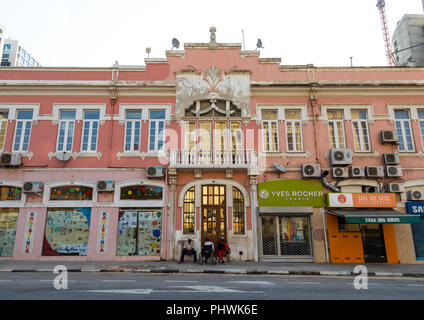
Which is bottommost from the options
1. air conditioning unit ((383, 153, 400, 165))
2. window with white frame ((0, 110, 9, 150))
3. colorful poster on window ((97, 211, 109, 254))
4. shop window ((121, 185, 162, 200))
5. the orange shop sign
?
colorful poster on window ((97, 211, 109, 254))

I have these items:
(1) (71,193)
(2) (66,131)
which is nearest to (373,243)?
(1) (71,193)

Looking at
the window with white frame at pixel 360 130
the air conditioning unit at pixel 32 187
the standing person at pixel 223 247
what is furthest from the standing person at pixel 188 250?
the window with white frame at pixel 360 130

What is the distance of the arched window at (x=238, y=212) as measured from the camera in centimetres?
1391

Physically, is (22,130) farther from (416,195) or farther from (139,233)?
(416,195)

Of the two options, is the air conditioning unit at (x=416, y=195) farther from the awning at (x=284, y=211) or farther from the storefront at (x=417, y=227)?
the awning at (x=284, y=211)

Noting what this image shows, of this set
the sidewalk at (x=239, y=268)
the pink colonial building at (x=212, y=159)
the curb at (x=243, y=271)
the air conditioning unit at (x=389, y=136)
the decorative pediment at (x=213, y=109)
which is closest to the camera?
the curb at (x=243, y=271)

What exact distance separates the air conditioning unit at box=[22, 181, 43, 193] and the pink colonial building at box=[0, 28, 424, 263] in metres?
0.08

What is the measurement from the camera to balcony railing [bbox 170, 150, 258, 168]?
546 inches

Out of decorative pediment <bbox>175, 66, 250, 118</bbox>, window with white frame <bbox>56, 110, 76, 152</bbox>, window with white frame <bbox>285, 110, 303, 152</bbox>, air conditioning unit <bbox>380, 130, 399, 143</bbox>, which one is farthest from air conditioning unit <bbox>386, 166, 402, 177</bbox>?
window with white frame <bbox>56, 110, 76, 152</bbox>

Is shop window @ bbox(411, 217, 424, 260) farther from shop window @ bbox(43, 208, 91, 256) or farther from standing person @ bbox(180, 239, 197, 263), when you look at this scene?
shop window @ bbox(43, 208, 91, 256)

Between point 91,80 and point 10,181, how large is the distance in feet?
22.1

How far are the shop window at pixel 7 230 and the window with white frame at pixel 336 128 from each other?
17.1 metres

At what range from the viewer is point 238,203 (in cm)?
1423

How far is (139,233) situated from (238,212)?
204 inches
